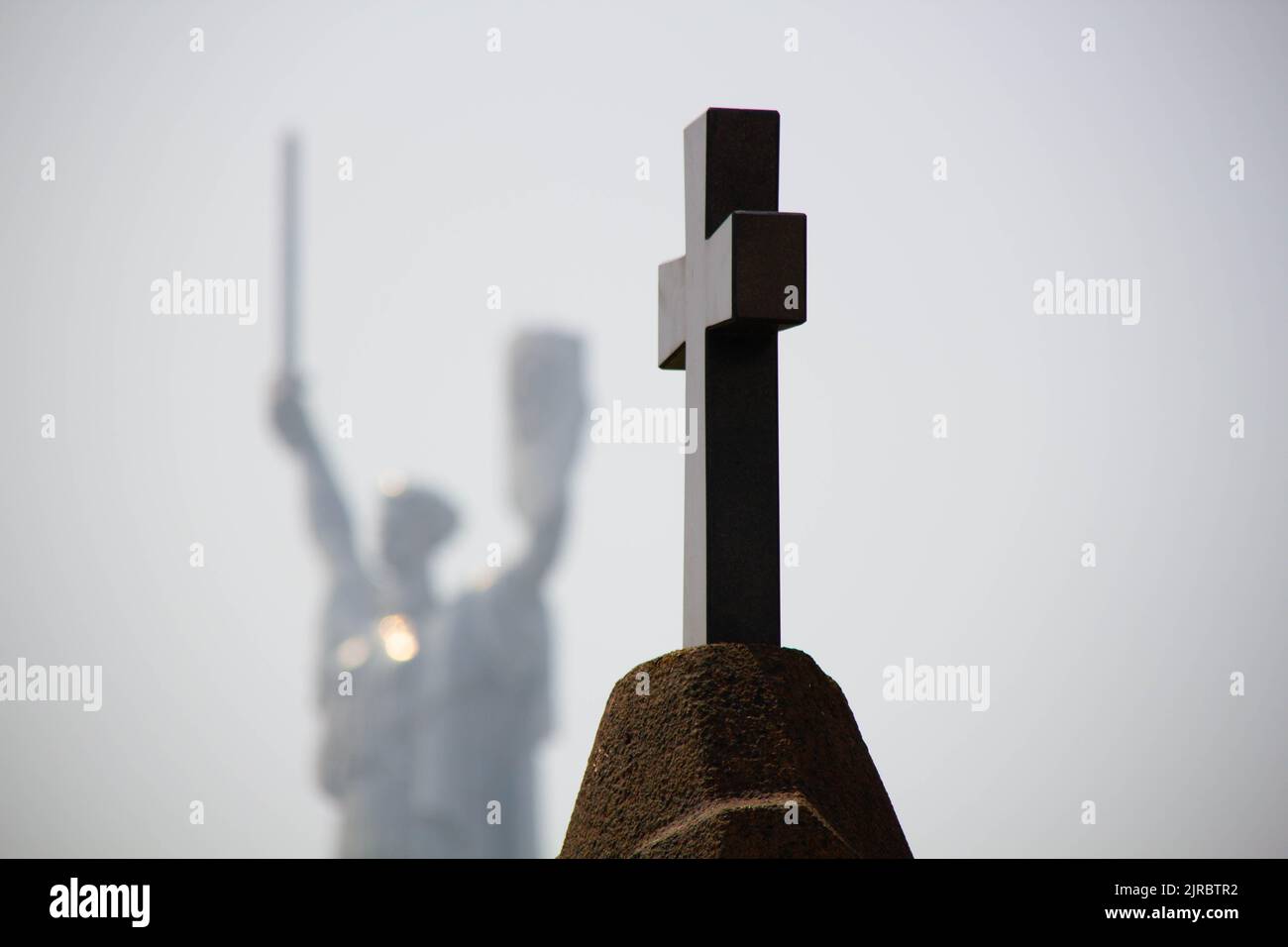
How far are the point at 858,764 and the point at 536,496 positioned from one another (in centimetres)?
385

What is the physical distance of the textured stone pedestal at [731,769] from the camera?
2523mm

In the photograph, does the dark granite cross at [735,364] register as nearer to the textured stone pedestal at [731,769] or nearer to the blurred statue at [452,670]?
the textured stone pedestal at [731,769]

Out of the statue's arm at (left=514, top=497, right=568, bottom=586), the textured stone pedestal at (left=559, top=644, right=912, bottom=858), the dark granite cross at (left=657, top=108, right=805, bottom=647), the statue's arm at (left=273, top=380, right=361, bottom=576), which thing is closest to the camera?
the textured stone pedestal at (left=559, top=644, right=912, bottom=858)

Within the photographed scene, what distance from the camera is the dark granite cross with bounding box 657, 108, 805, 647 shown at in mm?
2842

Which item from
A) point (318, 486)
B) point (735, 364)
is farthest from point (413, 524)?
point (735, 364)

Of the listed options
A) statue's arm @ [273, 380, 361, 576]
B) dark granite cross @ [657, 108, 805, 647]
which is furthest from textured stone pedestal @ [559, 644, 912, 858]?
statue's arm @ [273, 380, 361, 576]

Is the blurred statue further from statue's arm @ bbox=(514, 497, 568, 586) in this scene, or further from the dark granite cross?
the dark granite cross

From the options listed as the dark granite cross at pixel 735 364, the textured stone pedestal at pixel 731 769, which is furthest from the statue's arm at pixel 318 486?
the textured stone pedestal at pixel 731 769

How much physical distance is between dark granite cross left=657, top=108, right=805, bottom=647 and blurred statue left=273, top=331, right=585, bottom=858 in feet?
11.6

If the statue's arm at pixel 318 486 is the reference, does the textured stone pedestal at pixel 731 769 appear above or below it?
below

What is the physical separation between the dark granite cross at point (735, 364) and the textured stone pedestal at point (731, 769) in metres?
0.16

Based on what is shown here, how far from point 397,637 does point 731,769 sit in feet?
13.9

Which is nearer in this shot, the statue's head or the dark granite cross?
the dark granite cross
